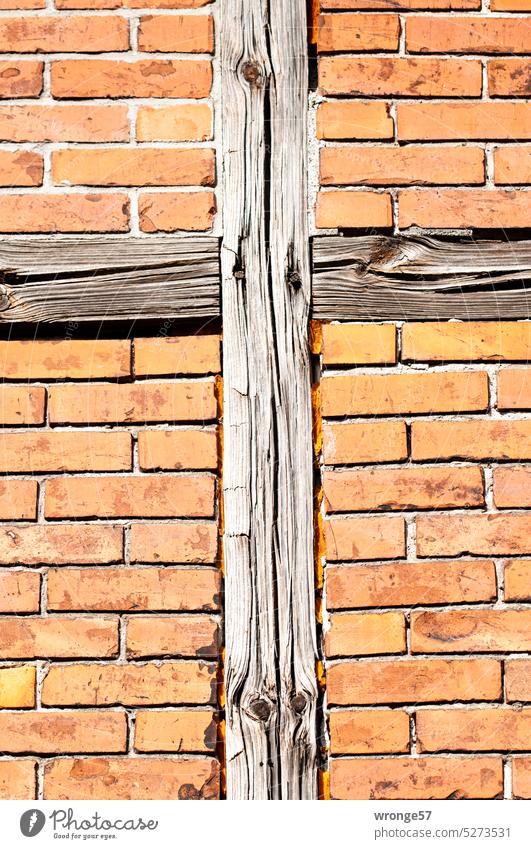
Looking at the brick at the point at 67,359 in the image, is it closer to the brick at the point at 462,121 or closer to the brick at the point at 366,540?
the brick at the point at 366,540

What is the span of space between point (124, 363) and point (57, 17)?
0.77 m

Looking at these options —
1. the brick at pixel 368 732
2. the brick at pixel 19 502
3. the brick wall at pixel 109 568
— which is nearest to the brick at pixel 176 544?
the brick wall at pixel 109 568

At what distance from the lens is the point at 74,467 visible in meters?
1.58

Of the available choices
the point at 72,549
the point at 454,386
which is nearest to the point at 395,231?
the point at 454,386

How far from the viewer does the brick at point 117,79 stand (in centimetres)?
161

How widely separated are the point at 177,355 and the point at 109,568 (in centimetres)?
47

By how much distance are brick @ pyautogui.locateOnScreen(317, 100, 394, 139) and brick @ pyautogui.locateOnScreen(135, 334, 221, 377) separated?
0.51 metres

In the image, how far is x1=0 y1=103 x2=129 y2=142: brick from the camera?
1609mm

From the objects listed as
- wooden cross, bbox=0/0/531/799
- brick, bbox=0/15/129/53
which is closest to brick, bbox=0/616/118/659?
wooden cross, bbox=0/0/531/799

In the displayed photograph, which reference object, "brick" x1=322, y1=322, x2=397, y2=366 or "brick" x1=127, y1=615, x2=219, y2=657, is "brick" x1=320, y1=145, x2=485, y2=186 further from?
"brick" x1=127, y1=615, x2=219, y2=657

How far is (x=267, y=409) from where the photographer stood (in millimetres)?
1585

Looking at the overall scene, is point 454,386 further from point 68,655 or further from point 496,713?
point 68,655

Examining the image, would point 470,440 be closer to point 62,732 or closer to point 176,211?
A: point 176,211

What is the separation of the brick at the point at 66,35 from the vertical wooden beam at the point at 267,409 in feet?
0.77
